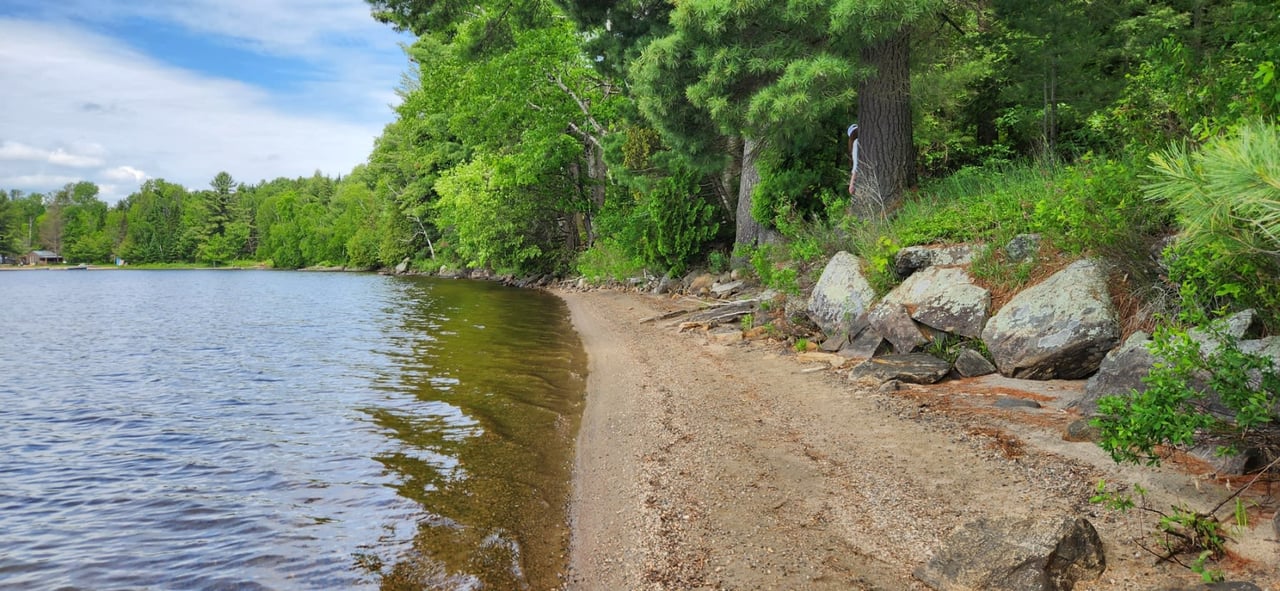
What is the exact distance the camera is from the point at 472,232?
104ft

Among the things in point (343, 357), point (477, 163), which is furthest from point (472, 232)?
point (343, 357)

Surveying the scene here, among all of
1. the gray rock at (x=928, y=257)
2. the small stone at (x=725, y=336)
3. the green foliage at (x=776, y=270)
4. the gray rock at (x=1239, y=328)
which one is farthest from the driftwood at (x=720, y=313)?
the gray rock at (x=1239, y=328)

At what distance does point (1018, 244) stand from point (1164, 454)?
3.66 m

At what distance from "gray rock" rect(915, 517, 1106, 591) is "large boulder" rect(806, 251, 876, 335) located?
5.30 meters

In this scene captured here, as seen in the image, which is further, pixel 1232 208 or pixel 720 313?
pixel 720 313

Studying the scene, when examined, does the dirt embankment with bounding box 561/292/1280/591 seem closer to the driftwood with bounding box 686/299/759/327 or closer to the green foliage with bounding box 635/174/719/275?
the driftwood with bounding box 686/299/759/327

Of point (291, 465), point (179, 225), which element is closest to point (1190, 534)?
point (291, 465)

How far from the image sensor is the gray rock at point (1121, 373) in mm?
4918

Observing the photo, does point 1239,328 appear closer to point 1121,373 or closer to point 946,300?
point 1121,373

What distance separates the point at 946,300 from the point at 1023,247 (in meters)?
0.95

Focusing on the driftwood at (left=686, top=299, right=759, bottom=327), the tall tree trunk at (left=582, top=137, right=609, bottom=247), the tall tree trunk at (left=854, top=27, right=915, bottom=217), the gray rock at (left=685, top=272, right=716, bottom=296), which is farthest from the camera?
the tall tree trunk at (left=582, top=137, right=609, bottom=247)

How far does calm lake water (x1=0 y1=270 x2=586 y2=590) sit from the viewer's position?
4137 mm

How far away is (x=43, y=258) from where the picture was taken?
9975 cm

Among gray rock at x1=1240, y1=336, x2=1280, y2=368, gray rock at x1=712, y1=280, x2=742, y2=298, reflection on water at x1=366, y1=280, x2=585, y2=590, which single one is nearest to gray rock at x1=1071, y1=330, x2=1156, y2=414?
gray rock at x1=1240, y1=336, x2=1280, y2=368
